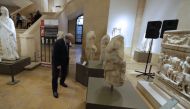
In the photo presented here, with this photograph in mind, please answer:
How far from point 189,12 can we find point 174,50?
2461 mm

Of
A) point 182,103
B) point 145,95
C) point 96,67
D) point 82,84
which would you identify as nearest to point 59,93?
point 82,84

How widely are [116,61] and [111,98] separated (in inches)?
21.9

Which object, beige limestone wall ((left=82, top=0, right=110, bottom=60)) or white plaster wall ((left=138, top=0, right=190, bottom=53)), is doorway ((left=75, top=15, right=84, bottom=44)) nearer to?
white plaster wall ((left=138, top=0, right=190, bottom=53))

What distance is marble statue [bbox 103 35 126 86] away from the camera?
204cm

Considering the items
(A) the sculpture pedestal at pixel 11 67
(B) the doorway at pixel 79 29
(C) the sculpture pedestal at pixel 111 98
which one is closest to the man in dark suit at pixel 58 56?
(C) the sculpture pedestal at pixel 111 98

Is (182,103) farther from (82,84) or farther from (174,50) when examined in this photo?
(82,84)

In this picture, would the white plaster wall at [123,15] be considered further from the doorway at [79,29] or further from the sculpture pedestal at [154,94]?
the doorway at [79,29]

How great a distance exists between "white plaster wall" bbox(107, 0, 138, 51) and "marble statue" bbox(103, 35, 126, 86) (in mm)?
6219

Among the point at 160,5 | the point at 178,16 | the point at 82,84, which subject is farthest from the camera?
the point at 160,5

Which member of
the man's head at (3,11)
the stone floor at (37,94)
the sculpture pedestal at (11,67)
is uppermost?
the man's head at (3,11)

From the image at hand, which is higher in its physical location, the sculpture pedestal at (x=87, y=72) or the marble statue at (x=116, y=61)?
the marble statue at (x=116, y=61)

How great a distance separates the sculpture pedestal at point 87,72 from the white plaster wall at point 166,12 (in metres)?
3.30

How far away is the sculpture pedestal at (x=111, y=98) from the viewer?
181 centimetres

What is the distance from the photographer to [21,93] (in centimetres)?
305
